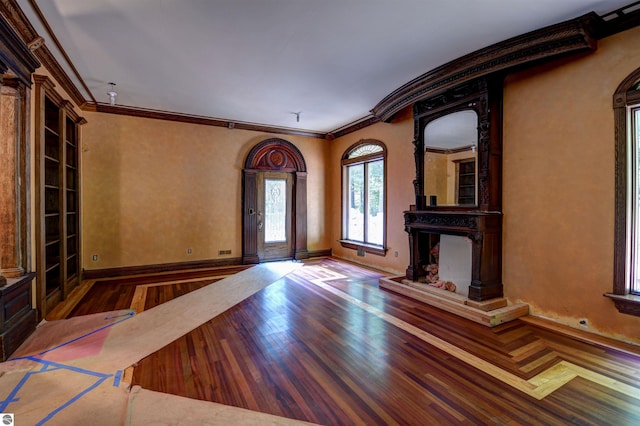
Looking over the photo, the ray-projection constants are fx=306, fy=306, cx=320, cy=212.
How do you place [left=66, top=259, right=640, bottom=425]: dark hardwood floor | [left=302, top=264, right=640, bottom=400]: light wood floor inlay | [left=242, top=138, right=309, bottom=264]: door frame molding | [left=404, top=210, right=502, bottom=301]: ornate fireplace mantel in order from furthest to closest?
[left=242, top=138, right=309, bottom=264]: door frame molding
[left=404, top=210, right=502, bottom=301]: ornate fireplace mantel
[left=302, top=264, right=640, bottom=400]: light wood floor inlay
[left=66, top=259, right=640, bottom=425]: dark hardwood floor

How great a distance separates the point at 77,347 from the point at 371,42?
426cm

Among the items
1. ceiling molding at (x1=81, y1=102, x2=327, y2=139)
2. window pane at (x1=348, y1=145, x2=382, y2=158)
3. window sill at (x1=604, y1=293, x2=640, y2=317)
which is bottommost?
window sill at (x1=604, y1=293, x2=640, y2=317)

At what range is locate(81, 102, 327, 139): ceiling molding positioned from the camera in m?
5.49

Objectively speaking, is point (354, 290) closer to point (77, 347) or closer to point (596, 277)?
point (596, 277)

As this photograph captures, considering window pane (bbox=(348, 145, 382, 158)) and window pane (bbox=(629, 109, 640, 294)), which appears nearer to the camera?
window pane (bbox=(629, 109, 640, 294))

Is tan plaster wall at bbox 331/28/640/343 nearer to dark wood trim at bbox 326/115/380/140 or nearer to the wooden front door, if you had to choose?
dark wood trim at bbox 326/115/380/140

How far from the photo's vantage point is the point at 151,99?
5.21 meters

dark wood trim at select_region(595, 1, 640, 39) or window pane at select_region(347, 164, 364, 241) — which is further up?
dark wood trim at select_region(595, 1, 640, 39)

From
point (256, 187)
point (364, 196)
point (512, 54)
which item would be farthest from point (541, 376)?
point (256, 187)

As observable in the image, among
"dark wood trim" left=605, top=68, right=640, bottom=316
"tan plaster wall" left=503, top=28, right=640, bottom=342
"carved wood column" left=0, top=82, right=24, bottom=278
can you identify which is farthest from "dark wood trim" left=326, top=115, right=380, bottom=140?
"carved wood column" left=0, top=82, right=24, bottom=278

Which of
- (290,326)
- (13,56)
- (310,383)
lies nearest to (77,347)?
(290,326)

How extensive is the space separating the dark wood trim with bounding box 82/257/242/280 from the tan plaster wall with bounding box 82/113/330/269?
0.08 metres

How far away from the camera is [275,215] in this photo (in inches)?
281

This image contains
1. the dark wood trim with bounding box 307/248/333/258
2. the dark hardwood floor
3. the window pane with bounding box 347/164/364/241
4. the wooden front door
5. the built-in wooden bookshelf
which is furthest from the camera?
the dark wood trim with bounding box 307/248/333/258
